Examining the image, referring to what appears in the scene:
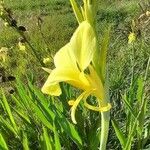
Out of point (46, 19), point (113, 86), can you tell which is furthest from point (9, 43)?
point (113, 86)

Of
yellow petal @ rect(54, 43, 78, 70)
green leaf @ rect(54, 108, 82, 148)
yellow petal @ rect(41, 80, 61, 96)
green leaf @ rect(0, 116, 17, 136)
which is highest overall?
green leaf @ rect(0, 116, 17, 136)

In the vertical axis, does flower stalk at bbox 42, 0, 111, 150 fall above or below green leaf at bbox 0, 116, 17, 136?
below

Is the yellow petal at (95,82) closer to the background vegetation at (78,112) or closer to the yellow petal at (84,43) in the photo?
the yellow petal at (84,43)

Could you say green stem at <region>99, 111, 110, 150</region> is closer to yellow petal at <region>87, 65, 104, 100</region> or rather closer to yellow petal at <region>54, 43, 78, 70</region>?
yellow petal at <region>87, 65, 104, 100</region>

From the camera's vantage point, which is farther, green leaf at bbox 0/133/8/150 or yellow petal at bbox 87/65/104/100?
green leaf at bbox 0/133/8/150

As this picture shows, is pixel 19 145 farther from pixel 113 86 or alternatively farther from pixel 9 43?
pixel 9 43

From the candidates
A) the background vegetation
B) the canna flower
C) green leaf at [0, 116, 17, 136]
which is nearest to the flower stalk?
the canna flower

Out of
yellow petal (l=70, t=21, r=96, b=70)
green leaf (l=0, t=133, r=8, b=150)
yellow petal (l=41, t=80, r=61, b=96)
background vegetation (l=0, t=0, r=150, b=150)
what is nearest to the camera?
yellow petal (l=70, t=21, r=96, b=70)

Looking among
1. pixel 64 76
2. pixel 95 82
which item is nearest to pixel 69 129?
pixel 95 82

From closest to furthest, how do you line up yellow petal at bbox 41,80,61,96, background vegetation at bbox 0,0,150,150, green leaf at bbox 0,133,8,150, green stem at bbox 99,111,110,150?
yellow petal at bbox 41,80,61,96 < green stem at bbox 99,111,110,150 < green leaf at bbox 0,133,8,150 < background vegetation at bbox 0,0,150,150
